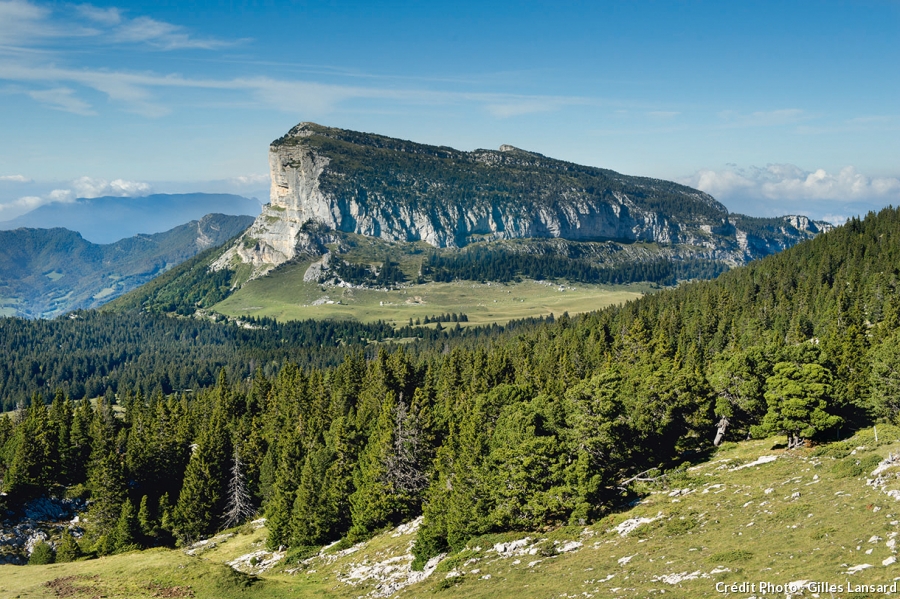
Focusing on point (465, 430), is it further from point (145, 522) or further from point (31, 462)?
point (31, 462)

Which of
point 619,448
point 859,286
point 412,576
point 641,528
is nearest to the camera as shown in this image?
point 641,528

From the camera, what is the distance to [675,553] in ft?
141

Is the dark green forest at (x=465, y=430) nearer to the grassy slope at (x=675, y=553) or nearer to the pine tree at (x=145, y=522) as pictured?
the pine tree at (x=145, y=522)

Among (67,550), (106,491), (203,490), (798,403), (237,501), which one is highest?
(798,403)

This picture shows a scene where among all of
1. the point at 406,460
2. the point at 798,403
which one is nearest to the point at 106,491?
the point at 406,460

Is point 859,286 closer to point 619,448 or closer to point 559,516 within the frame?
point 619,448

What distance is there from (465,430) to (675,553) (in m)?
32.9

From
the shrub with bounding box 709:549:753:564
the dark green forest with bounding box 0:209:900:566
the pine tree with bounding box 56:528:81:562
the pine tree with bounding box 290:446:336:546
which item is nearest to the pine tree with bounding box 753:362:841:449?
the dark green forest with bounding box 0:209:900:566

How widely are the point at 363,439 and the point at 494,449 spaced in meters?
31.8

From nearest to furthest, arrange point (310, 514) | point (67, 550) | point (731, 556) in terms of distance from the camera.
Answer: point (731, 556) < point (310, 514) < point (67, 550)

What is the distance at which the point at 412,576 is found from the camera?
56156 mm

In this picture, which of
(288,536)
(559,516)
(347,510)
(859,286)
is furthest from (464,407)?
(859,286)

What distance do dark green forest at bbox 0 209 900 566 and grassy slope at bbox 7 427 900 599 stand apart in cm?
416

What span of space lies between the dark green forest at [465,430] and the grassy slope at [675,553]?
4.16 meters
